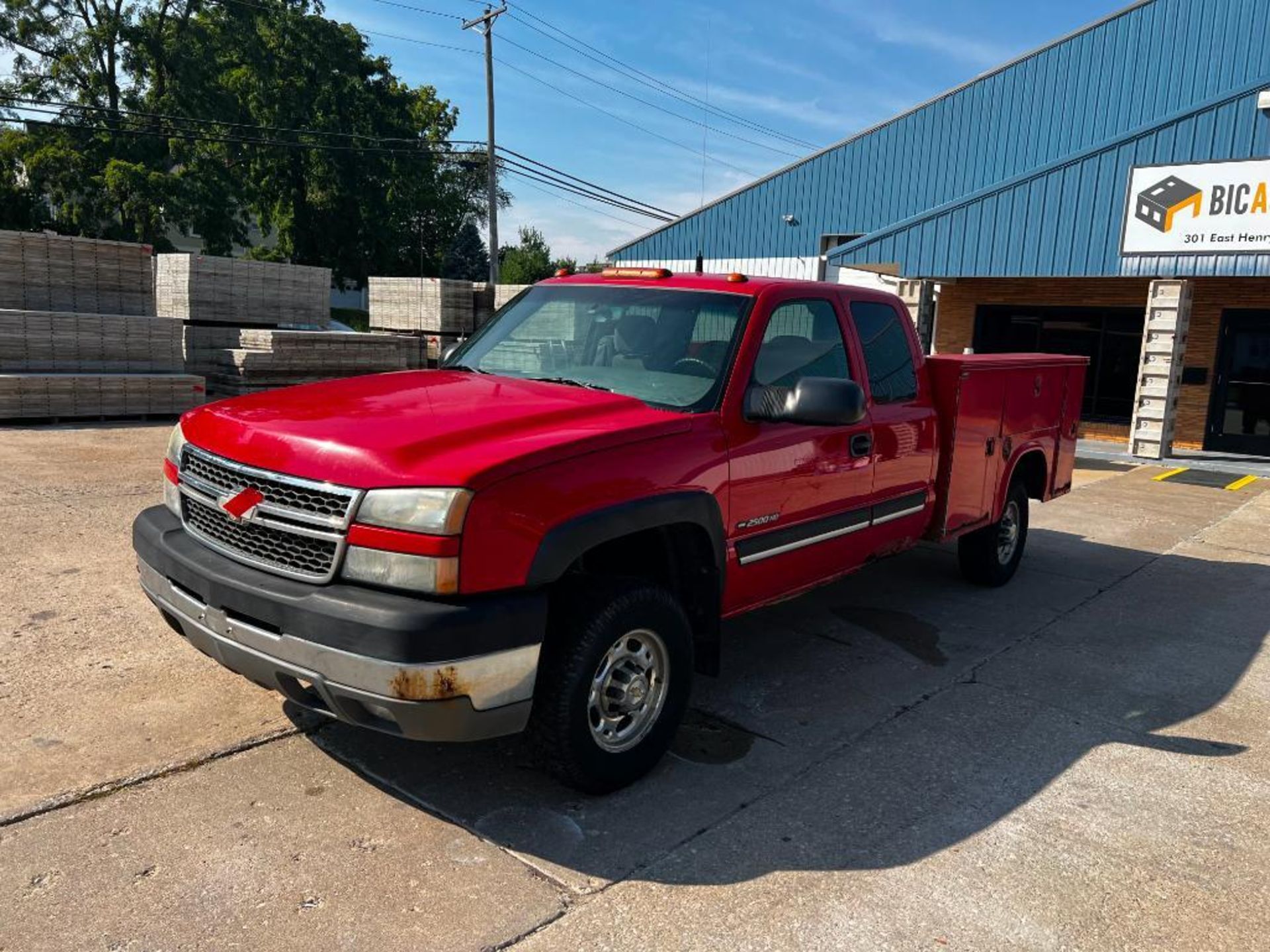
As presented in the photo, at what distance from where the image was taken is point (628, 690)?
3.47 m

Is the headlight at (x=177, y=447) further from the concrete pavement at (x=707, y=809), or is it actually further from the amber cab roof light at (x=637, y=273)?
the amber cab roof light at (x=637, y=273)

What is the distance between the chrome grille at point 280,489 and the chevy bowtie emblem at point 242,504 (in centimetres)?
2

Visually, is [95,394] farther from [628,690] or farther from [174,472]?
[628,690]

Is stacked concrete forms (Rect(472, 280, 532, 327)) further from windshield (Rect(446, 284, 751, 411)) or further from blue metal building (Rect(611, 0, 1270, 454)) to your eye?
windshield (Rect(446, 284, 751, 411))

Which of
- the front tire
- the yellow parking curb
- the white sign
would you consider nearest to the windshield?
the front tire

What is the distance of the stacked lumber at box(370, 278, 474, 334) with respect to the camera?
17250mm

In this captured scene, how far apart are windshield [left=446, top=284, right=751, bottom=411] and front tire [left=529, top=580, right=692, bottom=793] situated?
0.90m

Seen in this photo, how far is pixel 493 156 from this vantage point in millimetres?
31672

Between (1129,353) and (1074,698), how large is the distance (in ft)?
50.0

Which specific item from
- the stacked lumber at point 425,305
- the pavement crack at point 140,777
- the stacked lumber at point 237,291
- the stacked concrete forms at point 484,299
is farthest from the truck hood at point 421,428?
the stacked concrete forms at point 484,299

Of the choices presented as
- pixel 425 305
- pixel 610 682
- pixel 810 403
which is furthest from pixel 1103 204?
pixel 610 682

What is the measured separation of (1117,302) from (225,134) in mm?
35606

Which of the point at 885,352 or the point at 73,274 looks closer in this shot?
the point at 885,352

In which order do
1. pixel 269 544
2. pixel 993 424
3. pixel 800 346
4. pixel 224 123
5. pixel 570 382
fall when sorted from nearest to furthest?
pixel 269 544, pixel 570 382, pixel 800 346, pixel 993 424, pixel 224 123
